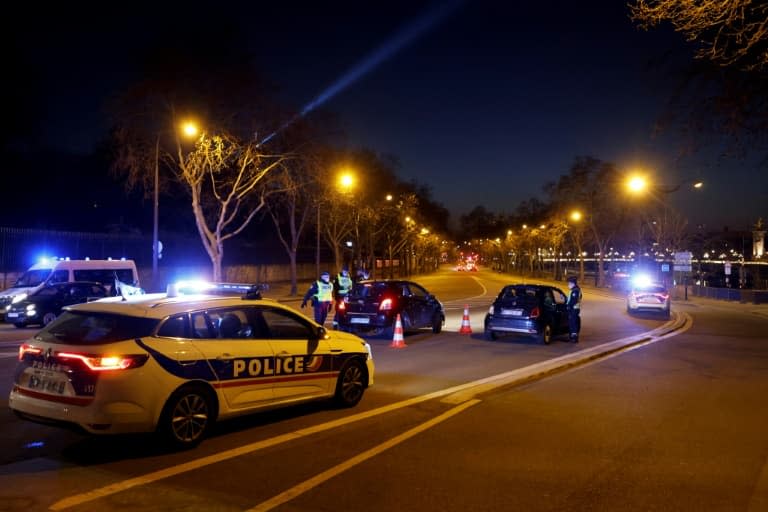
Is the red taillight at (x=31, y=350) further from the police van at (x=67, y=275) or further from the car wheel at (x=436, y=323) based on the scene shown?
the police van at (x=67, y=275)

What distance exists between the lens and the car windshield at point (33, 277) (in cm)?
2189

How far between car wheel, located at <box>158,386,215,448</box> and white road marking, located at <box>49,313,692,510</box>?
379mm

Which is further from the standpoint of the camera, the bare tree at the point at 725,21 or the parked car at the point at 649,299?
the parked car at the point at 649,299

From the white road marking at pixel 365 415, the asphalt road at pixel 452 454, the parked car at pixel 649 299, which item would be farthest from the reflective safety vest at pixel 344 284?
the parked car at pixel 649 299

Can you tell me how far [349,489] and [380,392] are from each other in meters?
4.50

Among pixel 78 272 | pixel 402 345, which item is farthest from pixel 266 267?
pixel 402 345

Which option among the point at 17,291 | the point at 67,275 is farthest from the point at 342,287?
the point at 17,291

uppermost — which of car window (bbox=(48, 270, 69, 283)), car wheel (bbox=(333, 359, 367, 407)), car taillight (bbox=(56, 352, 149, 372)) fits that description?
car window (bbox=(48, 270, 69, 283))

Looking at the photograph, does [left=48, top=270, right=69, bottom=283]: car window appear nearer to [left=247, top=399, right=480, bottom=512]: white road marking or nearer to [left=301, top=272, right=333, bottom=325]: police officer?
[left=301, top=272, right=333, bottom=325]: police officer

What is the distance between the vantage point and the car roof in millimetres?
7039

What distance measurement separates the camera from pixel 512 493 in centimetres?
578

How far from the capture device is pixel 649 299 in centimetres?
2705

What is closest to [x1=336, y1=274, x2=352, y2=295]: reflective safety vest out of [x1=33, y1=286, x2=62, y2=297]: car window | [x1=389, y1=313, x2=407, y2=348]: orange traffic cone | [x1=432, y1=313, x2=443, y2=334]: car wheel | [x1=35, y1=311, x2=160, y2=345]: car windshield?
[x1=432, y1=313, x2=443, y2=334]: car wheel

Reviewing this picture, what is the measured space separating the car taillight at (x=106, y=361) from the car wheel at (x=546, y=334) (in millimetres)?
11787
